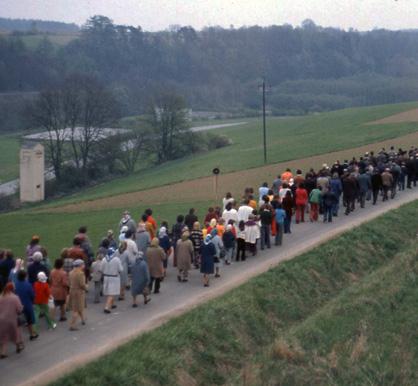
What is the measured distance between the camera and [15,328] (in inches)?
503

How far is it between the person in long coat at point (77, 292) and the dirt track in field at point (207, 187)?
16941mm

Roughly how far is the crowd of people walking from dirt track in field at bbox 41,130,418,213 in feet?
24.7

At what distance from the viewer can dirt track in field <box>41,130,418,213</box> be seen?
115ft

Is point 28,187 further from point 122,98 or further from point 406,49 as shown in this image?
point 406,49

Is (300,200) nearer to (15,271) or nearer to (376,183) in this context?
(376,183)

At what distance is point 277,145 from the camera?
205 ft

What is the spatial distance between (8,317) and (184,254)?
217 inches

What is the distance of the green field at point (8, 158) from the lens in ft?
243

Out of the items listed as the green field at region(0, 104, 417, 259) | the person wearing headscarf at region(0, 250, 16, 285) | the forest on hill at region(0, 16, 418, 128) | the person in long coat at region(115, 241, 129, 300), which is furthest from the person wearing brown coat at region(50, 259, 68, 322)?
the forest on hill at region(0, 16, 418, 128)

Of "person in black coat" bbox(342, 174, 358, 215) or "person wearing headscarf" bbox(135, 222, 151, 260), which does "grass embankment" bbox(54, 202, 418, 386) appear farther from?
"person in black coat" bbox(342, 174, 358, 215)

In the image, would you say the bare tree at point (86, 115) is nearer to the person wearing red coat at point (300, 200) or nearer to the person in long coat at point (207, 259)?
the person wearing red coat at point (300, 200)

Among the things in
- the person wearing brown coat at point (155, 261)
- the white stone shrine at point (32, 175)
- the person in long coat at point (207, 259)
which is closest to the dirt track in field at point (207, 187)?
the person in long coat at point (207, 259)

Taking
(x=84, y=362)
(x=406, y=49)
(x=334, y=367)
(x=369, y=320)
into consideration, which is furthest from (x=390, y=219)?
(x=406, y=49)

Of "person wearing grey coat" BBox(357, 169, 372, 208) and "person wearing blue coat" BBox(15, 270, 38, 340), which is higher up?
"person wearing grey coat" BBox(357, 169, 372, 208)
